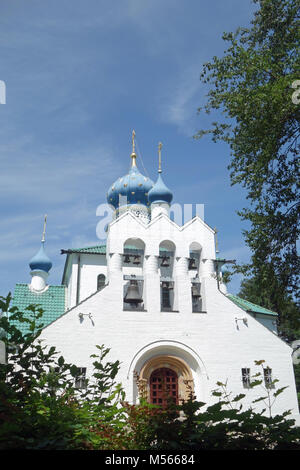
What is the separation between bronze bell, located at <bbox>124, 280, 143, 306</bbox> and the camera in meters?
13.0

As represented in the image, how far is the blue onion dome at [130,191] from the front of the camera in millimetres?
21188

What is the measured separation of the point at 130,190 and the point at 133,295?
9201 millimetres

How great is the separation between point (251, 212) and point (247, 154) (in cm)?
151

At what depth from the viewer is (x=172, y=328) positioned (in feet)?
42.1

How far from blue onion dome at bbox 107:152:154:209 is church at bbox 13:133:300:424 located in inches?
279

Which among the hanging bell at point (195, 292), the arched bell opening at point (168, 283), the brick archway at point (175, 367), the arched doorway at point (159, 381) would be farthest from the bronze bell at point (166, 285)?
the arched doorway at point (159, 381)

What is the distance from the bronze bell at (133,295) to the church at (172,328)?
0.11 ft

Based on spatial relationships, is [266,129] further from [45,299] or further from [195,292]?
[45,299]

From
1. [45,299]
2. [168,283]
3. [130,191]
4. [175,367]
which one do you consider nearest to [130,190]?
[130,191]

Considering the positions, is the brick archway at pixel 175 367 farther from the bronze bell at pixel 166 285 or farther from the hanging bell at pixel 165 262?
the hanging bell at pixel 165 262

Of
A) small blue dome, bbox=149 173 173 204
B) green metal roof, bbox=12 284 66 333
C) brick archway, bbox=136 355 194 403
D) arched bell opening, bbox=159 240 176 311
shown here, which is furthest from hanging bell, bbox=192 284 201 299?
green metal roof, bbox=12 284 66 333
